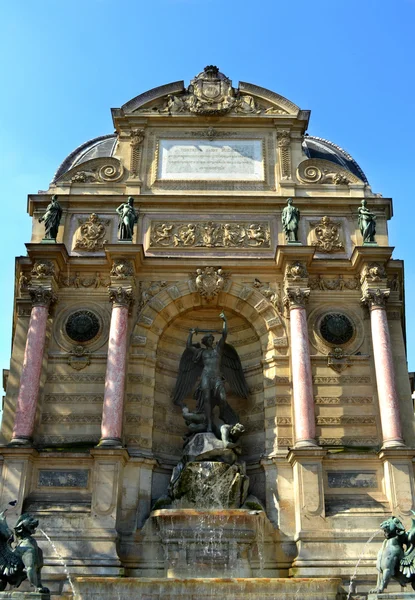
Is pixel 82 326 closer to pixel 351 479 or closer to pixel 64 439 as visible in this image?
pixel 64 439

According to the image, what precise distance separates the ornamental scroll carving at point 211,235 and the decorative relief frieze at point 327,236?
141cm

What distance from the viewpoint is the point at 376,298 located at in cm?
1730

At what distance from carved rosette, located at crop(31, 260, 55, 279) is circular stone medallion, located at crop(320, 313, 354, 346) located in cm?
744

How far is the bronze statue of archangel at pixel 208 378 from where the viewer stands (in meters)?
16.9

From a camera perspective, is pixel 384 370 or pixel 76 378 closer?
pixel 384 370

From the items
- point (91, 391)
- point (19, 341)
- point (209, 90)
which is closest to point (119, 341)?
point (91, 391)

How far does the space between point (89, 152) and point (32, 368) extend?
352 inches

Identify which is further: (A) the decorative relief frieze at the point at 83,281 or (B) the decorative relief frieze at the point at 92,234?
(B) the decorative relief frieze at the point at 92,234

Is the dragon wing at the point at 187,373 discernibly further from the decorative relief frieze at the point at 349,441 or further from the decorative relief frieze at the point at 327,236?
the decorative relief frieze at the point at 327,236

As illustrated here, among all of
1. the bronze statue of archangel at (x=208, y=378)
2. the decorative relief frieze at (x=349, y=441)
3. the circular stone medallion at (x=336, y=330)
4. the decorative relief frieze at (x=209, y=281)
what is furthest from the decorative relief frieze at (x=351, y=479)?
the decorative relief frieze at (x=209, y=281)

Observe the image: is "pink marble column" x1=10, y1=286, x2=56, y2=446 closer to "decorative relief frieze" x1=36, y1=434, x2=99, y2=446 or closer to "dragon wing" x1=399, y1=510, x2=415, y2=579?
"decorative relief frieze" x1=36, y1=434, x2=99, y2=446

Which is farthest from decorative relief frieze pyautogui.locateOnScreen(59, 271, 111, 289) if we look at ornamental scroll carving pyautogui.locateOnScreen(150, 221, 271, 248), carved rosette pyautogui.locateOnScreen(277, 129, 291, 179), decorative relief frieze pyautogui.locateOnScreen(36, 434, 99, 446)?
carved rosette pyautogui.locateOnScreen(277, 129, 291, 179)

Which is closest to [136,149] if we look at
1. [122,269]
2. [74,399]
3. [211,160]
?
[211,160]

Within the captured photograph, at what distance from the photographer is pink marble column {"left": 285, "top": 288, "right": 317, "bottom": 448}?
1563cm
